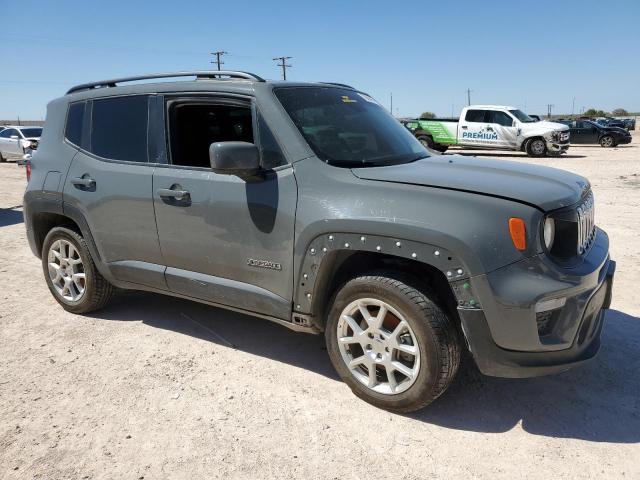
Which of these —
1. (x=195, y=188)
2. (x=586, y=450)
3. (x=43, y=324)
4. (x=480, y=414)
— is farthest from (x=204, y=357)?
(x=586, y=450)

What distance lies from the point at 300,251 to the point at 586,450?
1828 mm

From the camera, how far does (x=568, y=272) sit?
2629mm

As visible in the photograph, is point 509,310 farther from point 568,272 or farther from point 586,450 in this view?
point 586,450

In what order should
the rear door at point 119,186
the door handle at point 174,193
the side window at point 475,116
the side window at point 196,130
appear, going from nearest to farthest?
the door handle at point 174,193 < the side window at point 196,130 < the rear door at point 119,186 < the side window at point 475,116

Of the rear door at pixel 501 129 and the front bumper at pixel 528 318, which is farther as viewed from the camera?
the rear door at pixel 501 129

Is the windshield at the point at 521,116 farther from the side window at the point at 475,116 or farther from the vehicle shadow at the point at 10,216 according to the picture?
the vehicle shadow at the point at 10,216

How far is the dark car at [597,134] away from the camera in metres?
25.4

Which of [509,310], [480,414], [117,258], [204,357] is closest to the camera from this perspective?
[509,310]

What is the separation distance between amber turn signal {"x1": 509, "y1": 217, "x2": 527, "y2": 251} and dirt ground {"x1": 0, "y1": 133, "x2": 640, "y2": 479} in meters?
1.05

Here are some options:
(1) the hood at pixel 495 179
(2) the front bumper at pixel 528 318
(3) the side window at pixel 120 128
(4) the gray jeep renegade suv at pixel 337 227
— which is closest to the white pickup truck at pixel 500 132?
(3) the side window at pixel 120 128

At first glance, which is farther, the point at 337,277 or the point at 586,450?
the point at 337,277

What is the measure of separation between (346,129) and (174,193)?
1257mm

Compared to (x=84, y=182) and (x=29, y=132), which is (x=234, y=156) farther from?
Result: (x=29, y=132)

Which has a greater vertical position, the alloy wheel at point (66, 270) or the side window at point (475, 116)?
the side window at point (475, 116)
